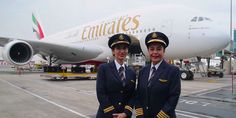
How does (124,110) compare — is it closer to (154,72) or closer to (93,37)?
(154,72)

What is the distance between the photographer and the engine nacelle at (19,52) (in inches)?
583

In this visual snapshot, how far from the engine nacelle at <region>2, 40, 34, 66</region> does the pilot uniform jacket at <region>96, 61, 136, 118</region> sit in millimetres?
13257

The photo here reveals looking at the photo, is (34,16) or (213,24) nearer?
(213,24)

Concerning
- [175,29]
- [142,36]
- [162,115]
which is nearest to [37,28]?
[142,36]

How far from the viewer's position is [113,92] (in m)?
2.53

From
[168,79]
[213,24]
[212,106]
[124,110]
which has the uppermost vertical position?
[213,24]

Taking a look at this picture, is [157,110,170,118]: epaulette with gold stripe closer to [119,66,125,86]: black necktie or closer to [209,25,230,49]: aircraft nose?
[119,66,125,86]: black necktie

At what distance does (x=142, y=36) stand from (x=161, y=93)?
12353 mm

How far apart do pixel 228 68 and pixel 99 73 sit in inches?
1282

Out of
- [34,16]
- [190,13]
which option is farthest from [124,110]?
[34,16]

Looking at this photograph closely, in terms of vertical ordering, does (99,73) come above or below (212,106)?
above

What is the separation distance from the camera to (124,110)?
2.48 meters

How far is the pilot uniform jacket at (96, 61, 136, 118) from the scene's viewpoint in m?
2.47

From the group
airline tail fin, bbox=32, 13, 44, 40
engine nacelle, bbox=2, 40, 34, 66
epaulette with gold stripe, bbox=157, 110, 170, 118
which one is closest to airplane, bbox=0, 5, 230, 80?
engine nacelle, bbox=2, 40, 34, 66
